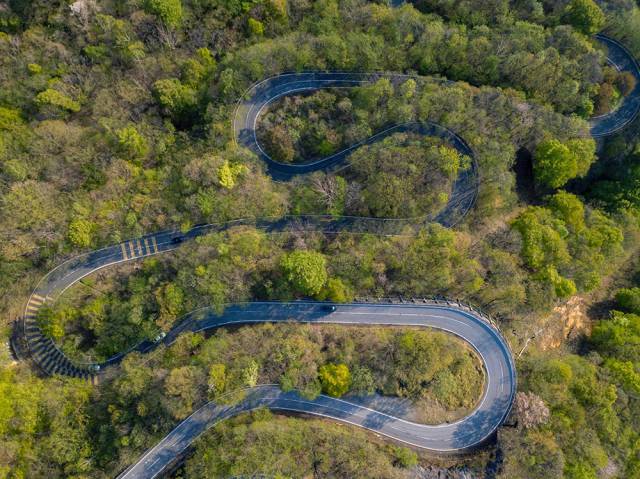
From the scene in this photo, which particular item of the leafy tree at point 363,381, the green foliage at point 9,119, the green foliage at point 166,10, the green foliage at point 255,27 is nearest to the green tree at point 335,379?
the leafy tree at point 363,381

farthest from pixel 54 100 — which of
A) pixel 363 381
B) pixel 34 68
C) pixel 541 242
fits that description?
pixel 541 242

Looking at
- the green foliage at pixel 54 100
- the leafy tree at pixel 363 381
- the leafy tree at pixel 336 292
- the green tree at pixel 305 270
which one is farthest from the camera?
the green foliage at pixel 54 100

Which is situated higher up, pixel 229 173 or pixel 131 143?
pixel 131 143

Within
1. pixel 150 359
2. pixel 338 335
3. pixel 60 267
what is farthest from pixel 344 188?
pixel 60 267

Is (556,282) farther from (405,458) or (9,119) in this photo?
(9,119)

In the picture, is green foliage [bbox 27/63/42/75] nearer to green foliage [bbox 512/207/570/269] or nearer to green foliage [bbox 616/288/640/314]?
green foliage [bbox 512/207/570/269]

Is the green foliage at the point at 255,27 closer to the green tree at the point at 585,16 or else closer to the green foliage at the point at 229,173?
the green foliage at the point at 229,173

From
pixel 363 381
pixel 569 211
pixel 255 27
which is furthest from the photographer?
pixel 569 211
